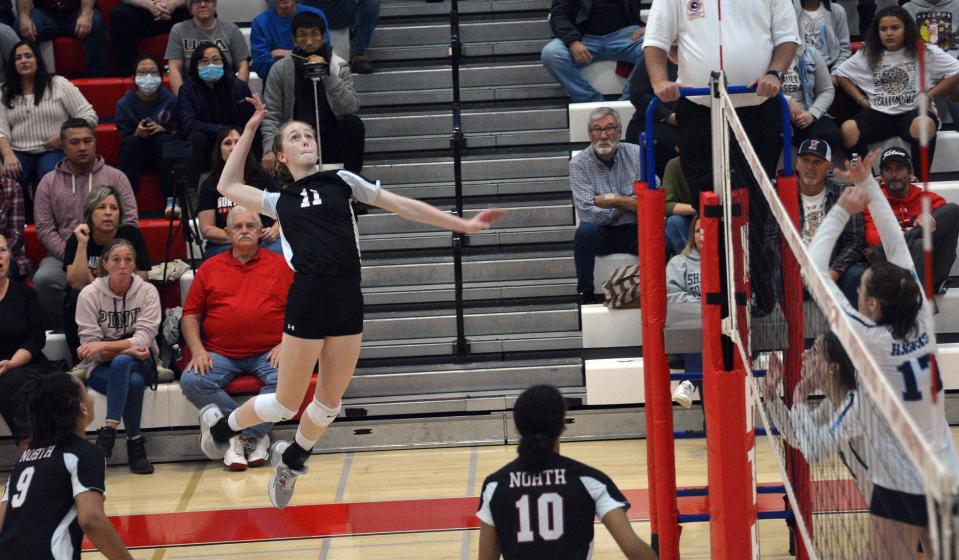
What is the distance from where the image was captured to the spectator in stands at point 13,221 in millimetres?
9312

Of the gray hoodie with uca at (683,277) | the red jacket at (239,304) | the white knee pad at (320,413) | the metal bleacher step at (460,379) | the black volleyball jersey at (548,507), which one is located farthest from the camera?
the metal bleacher step at (460,379)

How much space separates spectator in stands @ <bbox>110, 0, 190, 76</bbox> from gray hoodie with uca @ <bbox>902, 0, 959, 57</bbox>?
6.01 meters

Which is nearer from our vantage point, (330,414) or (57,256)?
(330,414)

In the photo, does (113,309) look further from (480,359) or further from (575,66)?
(575,66)

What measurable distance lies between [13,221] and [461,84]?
12.7 feet

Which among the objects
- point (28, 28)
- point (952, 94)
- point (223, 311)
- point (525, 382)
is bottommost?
point (525, 382)

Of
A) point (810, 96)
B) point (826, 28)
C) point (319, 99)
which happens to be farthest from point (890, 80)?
point (319, 99)

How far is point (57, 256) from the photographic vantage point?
30.3ft

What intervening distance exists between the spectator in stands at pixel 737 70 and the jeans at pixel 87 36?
21.3 ft

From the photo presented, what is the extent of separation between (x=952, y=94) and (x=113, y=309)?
642cm

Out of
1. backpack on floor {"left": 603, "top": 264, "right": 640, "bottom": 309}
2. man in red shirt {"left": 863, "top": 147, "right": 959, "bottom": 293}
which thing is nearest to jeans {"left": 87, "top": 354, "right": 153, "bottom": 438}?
backpack on floor {"left": 603, "top": 264, "right": 640, "bottom": 309}

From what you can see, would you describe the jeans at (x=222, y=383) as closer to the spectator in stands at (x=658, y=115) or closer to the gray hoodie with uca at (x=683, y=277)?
the gray hoodie with uca at (x=683, y=277)

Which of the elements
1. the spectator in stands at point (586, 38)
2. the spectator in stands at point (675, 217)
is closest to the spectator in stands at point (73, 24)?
the spectator in stands at point (586, 38)

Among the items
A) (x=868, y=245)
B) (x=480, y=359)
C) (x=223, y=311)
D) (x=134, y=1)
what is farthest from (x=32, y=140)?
(x=868, y=245)
